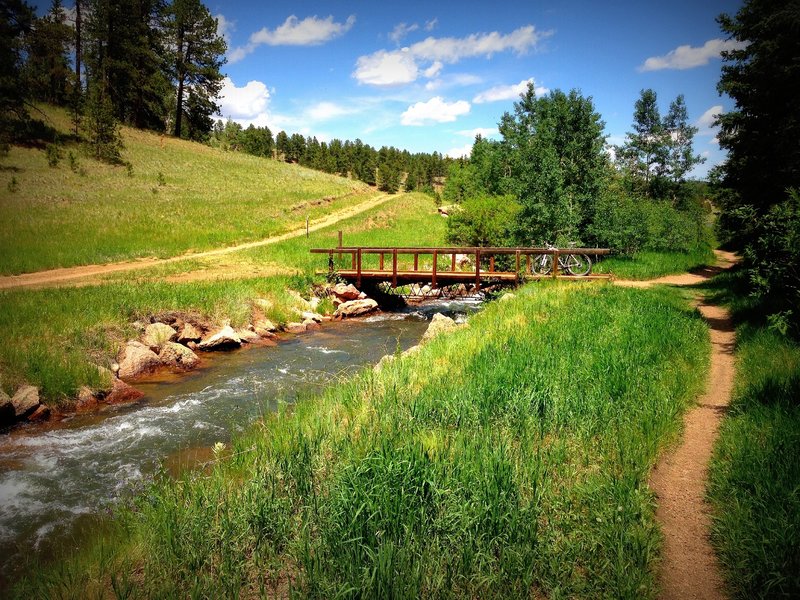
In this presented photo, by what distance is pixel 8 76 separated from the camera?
2752 centimetres

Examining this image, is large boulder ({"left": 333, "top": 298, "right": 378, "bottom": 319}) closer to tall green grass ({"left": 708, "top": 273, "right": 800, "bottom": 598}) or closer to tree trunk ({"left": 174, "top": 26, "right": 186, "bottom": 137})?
tall green grass ({"left": 708, "top": 273, "right": 800, "bottom": 598})

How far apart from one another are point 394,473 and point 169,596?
215 cm

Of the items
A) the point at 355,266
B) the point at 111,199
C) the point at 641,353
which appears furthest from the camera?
the point at 111,199

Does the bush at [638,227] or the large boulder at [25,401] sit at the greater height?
the bush at [638,227]

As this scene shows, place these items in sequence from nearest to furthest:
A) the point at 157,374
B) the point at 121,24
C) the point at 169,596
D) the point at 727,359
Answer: the point at 169,596
the point at 727,359
the point at 157,374
the point at 121,24

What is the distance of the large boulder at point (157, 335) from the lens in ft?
42.8

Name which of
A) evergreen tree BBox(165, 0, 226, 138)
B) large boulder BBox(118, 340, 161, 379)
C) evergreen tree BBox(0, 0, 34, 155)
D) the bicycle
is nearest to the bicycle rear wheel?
the bicycle

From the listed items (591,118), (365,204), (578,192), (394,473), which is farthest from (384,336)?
(365,204)

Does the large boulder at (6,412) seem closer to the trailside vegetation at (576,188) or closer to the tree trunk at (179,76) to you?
the trailside vegetation at (576,188)

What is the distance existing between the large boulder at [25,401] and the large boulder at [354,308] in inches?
489

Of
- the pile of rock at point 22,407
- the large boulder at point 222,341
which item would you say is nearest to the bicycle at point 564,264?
the large boulder at point 222,341

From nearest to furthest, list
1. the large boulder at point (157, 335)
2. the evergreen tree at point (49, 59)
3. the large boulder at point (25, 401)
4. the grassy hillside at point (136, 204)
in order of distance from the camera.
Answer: the large boulder at point (25, 401)
the large boulder at point (157, 335)
the grassy hillside at point (136, 204)
the evergreen tree at point (49, 59)

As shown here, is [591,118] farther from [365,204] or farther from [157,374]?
[365,204]

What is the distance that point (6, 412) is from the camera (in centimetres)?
864
